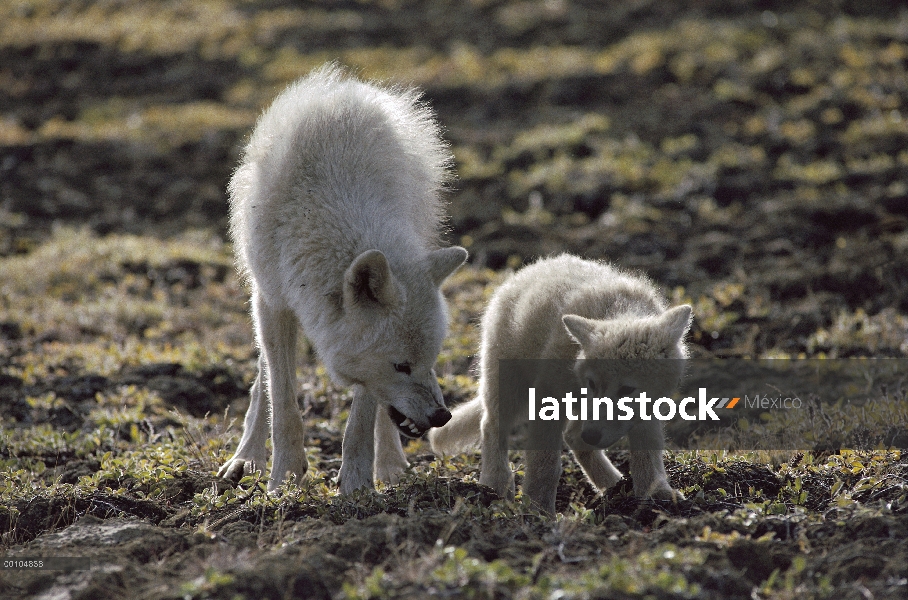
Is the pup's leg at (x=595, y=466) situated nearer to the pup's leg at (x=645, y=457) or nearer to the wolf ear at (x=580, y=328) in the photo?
the pup's leg at (x=645, y=457)

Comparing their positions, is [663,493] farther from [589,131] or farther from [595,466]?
[589,131]

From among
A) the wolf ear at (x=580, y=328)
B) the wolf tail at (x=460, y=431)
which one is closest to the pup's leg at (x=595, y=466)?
the wolf tail at (x=460, y=431)

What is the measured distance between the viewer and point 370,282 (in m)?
5.02

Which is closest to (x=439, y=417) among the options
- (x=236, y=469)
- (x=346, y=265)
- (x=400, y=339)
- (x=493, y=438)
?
(x=400, y=339)

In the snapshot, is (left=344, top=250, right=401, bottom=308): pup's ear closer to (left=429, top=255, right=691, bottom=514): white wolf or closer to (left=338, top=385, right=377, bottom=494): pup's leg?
(left=338, top=385, right=377, bottom=494): pup's leg

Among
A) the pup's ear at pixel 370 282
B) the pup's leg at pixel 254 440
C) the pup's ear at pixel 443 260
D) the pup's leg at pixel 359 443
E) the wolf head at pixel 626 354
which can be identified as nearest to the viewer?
the pup's ear at pixel 370 282

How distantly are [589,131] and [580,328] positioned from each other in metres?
10.00

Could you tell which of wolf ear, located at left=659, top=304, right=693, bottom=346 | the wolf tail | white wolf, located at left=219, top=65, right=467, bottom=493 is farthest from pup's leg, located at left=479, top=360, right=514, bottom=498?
wolf ear, located at left=659, top=304, right=693, bottom=346

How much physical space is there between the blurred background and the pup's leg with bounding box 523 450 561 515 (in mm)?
3050

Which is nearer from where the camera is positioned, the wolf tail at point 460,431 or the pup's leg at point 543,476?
the pup's leg at point 543,476

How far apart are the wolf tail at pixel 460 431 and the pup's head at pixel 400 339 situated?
84 centimetres

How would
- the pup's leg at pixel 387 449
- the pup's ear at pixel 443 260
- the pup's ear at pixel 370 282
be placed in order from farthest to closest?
the pup's leg at pixel 387 449
the pup's ear at pixel 443 260
the pup's ear at pixel 370 282

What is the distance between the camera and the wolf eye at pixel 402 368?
5.23 metres

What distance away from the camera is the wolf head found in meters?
5.03
